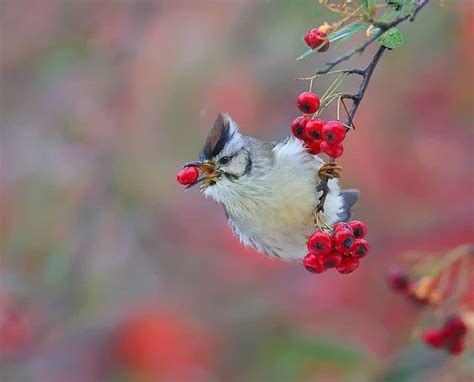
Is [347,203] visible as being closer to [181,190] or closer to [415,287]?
[415,287]

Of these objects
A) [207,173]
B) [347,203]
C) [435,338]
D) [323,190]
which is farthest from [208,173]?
[435,338]

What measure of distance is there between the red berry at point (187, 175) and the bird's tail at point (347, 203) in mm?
562

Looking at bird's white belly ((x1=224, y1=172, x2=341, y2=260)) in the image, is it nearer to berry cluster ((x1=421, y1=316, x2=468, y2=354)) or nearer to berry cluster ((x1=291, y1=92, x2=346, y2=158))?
berry cluster ((x1=421, y1=316, x2=468, y2=354))

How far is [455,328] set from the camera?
2.30 meters

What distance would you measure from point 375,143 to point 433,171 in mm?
404

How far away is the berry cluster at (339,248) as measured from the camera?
69.7 inches

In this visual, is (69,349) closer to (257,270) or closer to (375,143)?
(257,270)

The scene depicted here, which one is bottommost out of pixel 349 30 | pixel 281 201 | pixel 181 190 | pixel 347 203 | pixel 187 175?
pixel 349 30

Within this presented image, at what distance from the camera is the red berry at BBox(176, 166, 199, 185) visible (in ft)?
6.84

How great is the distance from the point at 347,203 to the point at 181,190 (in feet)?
6.50

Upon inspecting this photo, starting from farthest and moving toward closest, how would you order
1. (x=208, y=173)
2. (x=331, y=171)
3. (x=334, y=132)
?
(x=208, y=173), (x=331, y=171), (x=334, y=132)

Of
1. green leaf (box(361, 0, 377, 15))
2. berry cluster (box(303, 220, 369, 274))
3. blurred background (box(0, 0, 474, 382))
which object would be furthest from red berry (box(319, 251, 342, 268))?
blurred background (box(0, 0, 474, 382))

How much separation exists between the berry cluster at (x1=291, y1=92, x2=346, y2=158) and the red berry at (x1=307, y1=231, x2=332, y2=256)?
0.20 m

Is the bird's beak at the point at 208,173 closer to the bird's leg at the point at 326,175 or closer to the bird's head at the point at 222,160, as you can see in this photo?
the bird's head at the point at 222,160
